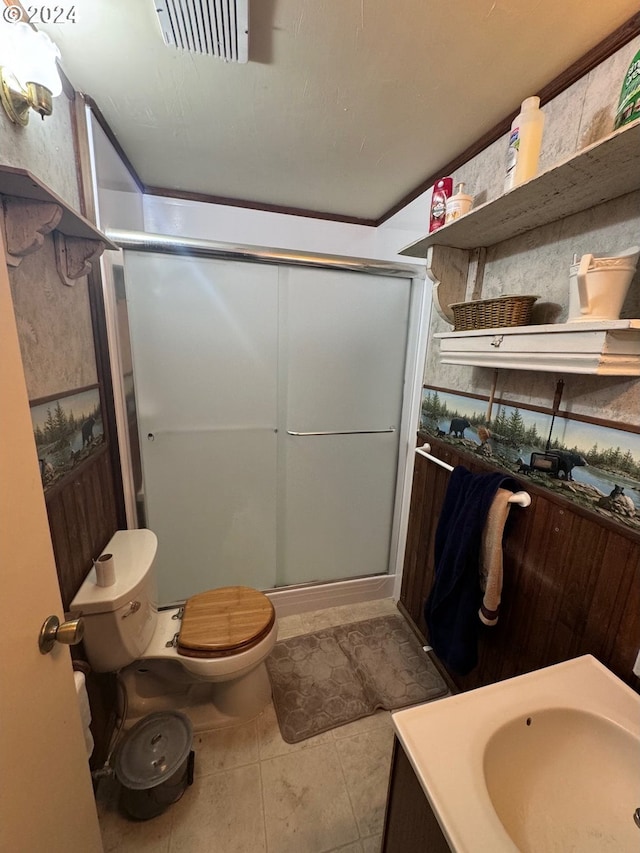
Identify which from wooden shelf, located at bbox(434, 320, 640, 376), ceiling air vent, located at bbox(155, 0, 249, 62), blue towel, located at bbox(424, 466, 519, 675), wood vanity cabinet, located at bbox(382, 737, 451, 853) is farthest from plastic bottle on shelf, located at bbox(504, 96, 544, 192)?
wood vanity cabinet, located at bbox(382, 737, 451, 853)

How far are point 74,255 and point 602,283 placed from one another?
142 centimetres

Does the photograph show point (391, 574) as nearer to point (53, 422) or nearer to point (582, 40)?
point (53, 422)

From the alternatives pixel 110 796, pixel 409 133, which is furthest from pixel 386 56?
pixel 110 796

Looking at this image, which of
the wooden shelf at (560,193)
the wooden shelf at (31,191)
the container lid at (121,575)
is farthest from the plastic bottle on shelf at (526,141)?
the container lid at (121,575)

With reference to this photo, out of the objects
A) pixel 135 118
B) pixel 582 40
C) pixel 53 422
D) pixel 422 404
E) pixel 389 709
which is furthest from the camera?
pixel 422 404

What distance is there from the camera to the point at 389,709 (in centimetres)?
145

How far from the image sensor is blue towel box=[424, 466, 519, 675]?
1.15 m

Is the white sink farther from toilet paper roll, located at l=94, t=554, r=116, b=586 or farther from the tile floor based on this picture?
toilet paper roll, located at l=94, t=554, r=116, b=586

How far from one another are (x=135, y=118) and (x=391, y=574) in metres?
2.48

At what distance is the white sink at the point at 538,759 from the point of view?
60cm

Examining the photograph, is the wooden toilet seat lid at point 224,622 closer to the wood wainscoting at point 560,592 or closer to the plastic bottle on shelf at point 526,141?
the wood wainscoting at point 560,592

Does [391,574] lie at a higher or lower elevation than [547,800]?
lower

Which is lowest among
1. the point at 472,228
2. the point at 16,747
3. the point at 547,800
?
the point at 547,800

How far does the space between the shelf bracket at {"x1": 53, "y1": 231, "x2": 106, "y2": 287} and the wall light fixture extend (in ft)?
0.91
